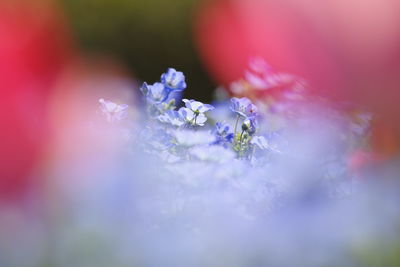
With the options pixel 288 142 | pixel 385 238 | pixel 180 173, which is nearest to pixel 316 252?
pixel 385 238

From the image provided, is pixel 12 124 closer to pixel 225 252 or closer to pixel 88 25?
pixel 225 252

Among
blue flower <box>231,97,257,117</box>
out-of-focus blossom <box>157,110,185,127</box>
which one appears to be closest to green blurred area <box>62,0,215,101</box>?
blue flower <box>231,97,257,117</box>

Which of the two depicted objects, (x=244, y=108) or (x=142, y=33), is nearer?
(x=244, y=108)

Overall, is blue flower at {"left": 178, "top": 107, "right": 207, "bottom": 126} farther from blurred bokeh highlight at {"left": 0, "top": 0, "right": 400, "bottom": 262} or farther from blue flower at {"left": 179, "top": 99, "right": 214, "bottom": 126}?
blurred bokeh highlight at {"left": 0, "top": 0, "right": 400, "bottom": 262}

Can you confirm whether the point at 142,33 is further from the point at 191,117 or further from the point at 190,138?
the point at 190,138

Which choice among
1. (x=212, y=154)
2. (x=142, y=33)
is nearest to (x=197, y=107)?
(x=212, y=154)

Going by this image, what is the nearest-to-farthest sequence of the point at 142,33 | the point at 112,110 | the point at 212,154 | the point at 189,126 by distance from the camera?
the point at 212,154, the point at 112,110, the point at 189,126, the point at 142,33

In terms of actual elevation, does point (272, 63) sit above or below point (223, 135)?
above
